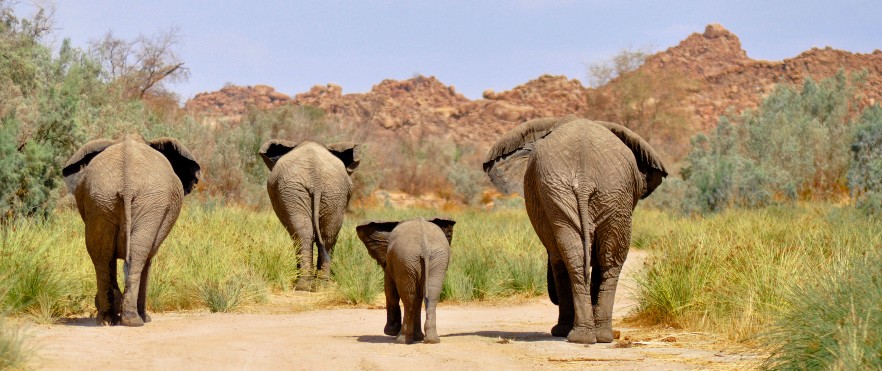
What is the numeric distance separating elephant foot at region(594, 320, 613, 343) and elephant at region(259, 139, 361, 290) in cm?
489

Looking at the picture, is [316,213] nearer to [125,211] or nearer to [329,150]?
[329,150]

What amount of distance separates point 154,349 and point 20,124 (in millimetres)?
7589

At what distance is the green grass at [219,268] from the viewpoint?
923cm

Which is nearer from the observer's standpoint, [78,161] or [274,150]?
[78,161]

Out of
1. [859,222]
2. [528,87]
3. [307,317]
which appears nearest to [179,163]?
[307,317]

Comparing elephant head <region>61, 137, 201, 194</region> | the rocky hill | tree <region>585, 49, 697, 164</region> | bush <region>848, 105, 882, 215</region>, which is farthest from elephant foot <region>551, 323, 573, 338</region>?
the rocky hill

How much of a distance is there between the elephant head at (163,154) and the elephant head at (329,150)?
371cm

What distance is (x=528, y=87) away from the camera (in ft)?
255

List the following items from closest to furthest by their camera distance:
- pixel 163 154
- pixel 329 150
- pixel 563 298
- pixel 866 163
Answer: pixel 563 298 < pixel 163 154 < pixel 329 150 < pixel 866 163

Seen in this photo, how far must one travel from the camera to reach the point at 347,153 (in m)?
13.4

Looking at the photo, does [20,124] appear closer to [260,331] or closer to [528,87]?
[260,331]

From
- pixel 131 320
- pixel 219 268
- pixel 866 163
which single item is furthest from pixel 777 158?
pixel 131 320

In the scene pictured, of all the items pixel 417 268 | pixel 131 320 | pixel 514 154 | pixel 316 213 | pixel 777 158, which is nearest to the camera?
pixel 417 268

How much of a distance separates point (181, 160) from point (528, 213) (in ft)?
10.7
